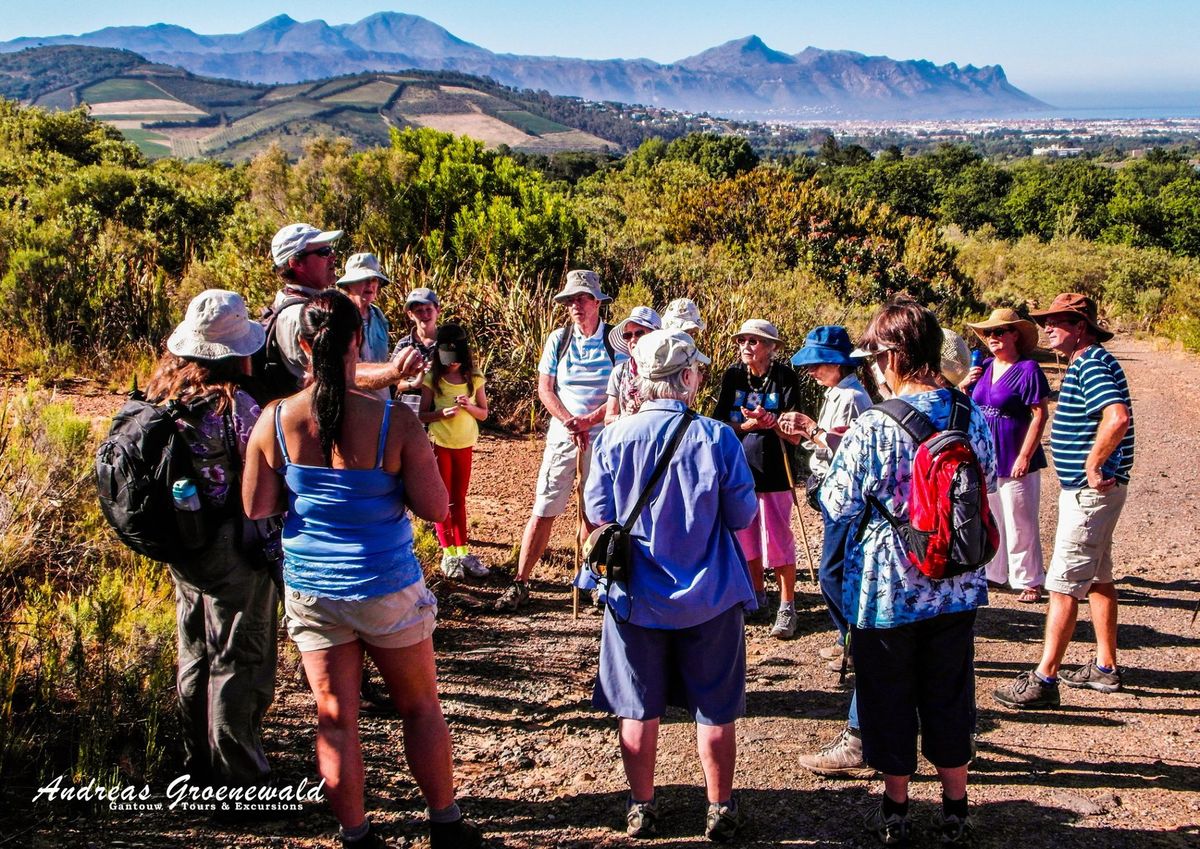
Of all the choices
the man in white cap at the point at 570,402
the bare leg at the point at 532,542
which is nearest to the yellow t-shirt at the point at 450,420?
the man in white cap at the point at 570,402

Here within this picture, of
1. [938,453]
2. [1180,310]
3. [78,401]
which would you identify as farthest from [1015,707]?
[1180,310]

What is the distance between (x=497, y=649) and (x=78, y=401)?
5.01m

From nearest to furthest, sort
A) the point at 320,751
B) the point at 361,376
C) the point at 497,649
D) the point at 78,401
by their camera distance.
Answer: the point at 320,751 < the point at 361,376 < the point at 497,649 < the point at 78,401

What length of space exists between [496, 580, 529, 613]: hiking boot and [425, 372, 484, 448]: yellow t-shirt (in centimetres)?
89

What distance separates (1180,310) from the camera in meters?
19.1

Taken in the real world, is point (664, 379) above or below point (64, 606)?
above

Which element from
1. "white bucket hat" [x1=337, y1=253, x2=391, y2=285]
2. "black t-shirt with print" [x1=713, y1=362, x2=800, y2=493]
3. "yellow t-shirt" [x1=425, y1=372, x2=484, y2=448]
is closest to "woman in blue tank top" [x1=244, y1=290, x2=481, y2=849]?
"white bucket hat" [x1=337, y1=253, x2=391, y2=285]

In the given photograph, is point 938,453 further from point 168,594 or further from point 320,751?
point 168,594

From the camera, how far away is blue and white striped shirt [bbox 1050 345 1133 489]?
435 cm

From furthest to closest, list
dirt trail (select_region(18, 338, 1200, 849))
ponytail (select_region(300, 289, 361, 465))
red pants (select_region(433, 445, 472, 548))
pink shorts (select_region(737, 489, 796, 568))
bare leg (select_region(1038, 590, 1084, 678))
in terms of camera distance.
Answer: red pants (select_region(433, 445, 472, 548)) → pink shorts (select_region(737, 489, 796, 568)) → bare leg (select_region(1038, 590, 1084, 678)) → dirt trail (select_region(18, 338, 1200, 849)) → ponytail (select_region(300, 289, 361, 465))

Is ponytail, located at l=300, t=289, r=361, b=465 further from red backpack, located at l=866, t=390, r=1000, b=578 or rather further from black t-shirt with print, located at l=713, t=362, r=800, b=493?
black t-shirt with print, located at l=713, t=362, r=800, b=493

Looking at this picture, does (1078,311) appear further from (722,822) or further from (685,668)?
→ (722,822)

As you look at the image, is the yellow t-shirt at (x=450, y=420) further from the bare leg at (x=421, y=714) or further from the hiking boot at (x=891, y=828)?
the hiking boot at (x=891, y=828)

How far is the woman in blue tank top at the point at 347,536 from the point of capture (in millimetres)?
2834
